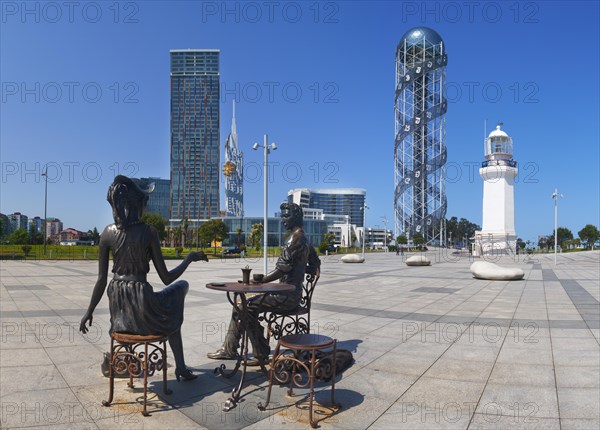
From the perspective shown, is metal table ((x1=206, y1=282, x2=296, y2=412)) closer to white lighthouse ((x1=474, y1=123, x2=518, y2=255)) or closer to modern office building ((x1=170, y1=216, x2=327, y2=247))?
white lighthouse ((x1=474, y1=123, x2=518, y2=255))

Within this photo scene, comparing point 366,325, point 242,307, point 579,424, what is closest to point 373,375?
point 242,307

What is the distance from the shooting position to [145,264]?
4.43 meters

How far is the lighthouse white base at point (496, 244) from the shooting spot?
51.0 m

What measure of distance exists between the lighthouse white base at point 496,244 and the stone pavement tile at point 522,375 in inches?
1976

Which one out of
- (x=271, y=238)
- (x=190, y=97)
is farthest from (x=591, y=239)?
(x=190, y=97)

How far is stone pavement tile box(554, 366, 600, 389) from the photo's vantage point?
4.90 metres

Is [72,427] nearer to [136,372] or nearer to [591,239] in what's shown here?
[136,372]

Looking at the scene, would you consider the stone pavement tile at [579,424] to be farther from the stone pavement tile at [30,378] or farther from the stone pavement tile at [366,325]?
the stone pavement tile at [30,378]

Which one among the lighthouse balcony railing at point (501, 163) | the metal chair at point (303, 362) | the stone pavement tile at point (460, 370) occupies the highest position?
the lighthouse balcony railing at point (501, 163)

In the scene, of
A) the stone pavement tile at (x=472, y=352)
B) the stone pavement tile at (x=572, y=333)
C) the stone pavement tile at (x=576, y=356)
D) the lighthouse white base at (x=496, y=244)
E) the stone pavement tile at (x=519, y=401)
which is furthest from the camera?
the lighthouse white base at (x=496, y=244)

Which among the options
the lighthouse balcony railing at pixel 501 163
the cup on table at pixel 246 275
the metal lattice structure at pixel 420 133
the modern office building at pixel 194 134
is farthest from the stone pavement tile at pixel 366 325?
the modern office building at pixel 194 134

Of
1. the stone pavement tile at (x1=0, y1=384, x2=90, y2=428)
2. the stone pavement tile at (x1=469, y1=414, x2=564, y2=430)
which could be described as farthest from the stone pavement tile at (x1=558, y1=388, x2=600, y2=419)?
the stone pavement tile at (x1=0, y1=384, x2=90, y2=428)

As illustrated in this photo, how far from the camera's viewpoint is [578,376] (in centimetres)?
519

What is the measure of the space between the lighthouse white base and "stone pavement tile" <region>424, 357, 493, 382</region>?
165 ft
